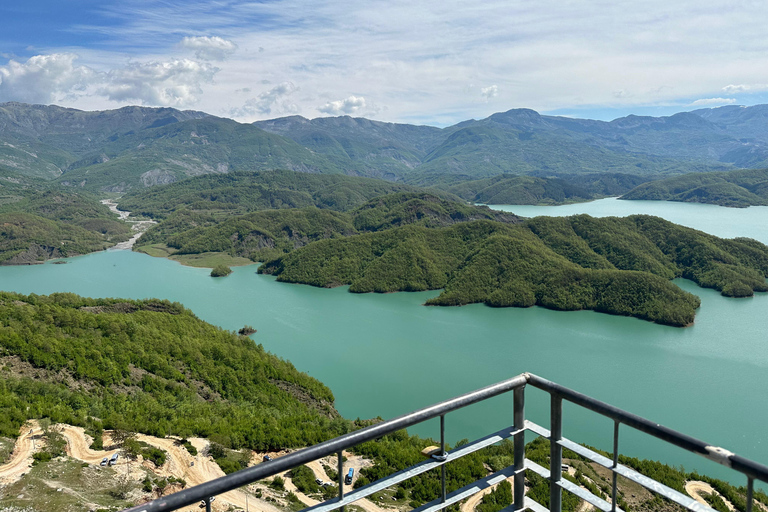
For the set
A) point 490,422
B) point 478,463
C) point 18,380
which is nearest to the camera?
point 478,463

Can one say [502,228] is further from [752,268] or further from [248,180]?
[248,180]

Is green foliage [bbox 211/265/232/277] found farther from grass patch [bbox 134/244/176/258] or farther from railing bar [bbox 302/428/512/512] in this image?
railing bar [bbox 302/428/512/512]

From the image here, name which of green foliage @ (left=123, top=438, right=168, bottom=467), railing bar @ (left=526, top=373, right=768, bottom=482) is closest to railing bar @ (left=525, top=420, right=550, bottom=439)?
railing bar @ (left=526, top=373, right=768, bottom=482)

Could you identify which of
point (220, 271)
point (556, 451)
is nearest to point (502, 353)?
point (556, 451)

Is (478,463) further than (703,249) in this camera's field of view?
No

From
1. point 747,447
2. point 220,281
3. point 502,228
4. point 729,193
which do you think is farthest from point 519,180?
point 747,447

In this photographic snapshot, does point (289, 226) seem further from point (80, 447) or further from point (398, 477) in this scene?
point (398, 477)

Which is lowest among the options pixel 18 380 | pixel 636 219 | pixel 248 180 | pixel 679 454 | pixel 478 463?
pixel 679 454
